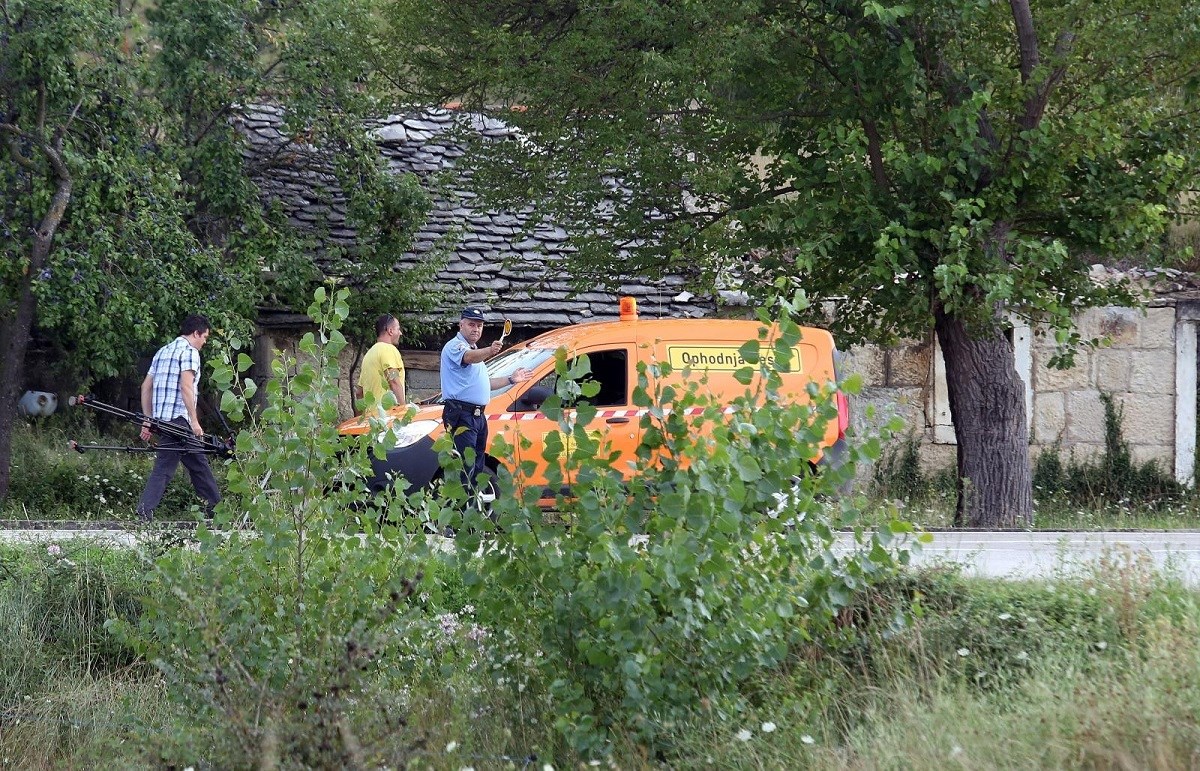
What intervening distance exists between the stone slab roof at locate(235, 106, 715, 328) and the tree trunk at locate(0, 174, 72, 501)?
Answer: 297 cm

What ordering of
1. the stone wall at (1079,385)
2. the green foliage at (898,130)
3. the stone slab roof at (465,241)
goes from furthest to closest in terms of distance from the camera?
the stone wall at (1079,385) < the stone slab roof at (465,241) < the green foliage at (898,130)

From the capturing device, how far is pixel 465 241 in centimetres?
1784

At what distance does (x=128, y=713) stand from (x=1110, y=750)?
4353 mm

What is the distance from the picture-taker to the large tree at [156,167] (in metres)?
13.2

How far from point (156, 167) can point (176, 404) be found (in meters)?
5.23

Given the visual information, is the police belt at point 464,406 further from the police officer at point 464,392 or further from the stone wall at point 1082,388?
the stone wall at point 1082,388

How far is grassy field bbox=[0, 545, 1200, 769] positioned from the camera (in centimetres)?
450

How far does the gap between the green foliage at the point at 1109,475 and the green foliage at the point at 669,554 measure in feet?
40.4

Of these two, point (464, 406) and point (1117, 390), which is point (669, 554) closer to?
point (464, 406)

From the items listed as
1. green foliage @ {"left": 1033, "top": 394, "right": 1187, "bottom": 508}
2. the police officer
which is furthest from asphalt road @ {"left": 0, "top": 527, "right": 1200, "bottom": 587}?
green foliage @ {"left": 1033, "top": 394, "right": 1187, "bottom": 508}

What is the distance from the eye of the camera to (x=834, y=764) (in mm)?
4652

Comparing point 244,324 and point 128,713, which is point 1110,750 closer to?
point 128,713

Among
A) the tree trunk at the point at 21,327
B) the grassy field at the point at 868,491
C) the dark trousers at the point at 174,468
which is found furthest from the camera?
the tree trunk at the point at 21,327

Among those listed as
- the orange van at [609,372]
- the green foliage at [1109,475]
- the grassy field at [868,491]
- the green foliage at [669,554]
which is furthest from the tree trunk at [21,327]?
the green foliage at [1109,475]
